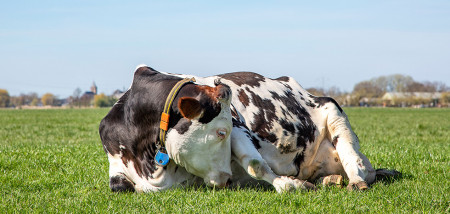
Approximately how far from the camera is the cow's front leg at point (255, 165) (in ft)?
16.0

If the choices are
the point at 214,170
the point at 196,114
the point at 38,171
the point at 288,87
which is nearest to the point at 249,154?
the point at 214,170

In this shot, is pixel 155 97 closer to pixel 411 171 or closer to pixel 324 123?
pixel 324 123

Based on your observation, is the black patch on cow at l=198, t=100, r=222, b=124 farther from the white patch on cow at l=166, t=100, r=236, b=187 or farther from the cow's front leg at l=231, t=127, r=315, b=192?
the cow's front leg at l=231, t=127, r=315, b=192

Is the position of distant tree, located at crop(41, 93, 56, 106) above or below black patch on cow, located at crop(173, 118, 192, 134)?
below

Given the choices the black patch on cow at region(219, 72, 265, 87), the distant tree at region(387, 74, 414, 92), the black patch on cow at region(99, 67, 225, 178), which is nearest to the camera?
the black patch on cow at region(99, 67, 225, 178)

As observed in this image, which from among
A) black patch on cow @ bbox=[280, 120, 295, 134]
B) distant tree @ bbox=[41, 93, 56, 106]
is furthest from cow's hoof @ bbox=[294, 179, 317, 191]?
distant tree @ bbox=[41, 93, 56, 106]

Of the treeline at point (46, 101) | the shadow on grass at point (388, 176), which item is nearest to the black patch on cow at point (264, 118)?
the shadow on grass at point (388, 176)

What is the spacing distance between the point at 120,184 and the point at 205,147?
116 centimetres

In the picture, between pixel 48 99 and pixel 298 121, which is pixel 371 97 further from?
pixel 298 121

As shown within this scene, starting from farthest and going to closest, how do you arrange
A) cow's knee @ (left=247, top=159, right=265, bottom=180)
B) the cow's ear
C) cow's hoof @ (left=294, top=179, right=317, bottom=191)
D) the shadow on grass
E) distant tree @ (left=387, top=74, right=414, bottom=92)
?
distant tree @ (left=387, top=74, right=414, bottom=92) → the shadow on grass → cow's hoof @ (left=294, top=179, right=317, bottom=191) → cow's knee @ (left=247, top=159, right=265, bottom=180) → the cow's ear

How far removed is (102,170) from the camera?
23.2 feet

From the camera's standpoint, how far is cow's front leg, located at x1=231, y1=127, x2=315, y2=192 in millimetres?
4871

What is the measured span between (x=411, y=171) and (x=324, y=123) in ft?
4.99

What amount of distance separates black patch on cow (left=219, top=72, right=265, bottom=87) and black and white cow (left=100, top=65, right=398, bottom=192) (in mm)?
14
